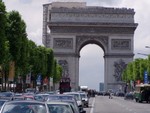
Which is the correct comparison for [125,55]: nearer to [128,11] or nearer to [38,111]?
[128,11]

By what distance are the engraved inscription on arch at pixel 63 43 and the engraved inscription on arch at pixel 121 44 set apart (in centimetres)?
1109

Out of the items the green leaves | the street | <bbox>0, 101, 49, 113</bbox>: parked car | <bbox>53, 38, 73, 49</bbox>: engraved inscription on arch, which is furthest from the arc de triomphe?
<bbox>0, 101, 49, 113</bbox>: parked car

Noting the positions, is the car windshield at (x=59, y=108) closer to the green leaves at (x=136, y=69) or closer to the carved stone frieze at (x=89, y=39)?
the green leaves at (x=136, y=69)

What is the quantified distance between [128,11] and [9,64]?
95.3m

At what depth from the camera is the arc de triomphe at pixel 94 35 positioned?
165m

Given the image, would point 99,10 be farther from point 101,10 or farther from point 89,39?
point 89,39

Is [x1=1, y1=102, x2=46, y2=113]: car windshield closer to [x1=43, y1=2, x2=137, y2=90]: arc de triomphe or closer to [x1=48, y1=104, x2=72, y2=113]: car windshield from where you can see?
[x1=48, y1=104, x2=72, y2=113]: car windshield

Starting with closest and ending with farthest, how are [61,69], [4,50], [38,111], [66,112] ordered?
[38,111]
[66,112]
[4,50]
[61,69]

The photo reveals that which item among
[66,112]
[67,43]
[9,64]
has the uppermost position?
[67,43]

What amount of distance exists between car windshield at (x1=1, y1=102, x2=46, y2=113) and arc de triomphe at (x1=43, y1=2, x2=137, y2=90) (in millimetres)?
144760

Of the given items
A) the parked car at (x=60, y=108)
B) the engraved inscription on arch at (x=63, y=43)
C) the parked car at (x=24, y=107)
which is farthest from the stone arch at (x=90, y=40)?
the parked car at (x=24, y=107)

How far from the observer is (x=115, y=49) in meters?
166

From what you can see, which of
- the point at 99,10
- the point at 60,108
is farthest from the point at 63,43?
the point at 60,108

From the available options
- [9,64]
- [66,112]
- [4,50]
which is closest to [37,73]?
[9,64]
